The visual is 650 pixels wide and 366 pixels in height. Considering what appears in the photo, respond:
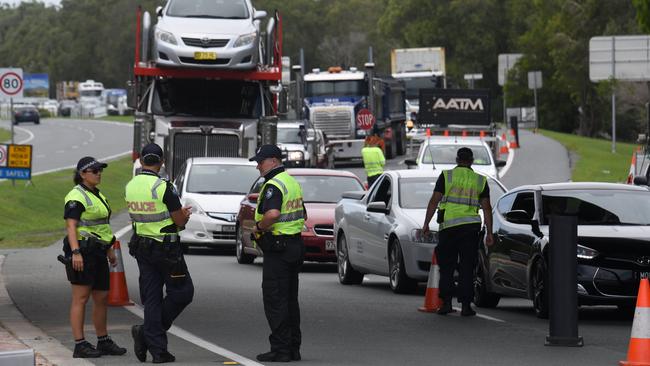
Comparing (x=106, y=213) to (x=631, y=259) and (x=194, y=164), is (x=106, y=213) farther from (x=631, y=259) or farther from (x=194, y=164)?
(x=194, y=164)

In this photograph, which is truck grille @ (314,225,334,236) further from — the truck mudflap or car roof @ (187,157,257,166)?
the truck mudflap

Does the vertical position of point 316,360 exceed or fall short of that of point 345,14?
it falls short

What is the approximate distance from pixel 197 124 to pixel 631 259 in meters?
18.6

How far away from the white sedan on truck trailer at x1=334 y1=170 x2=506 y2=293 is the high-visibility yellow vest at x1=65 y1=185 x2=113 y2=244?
625cm

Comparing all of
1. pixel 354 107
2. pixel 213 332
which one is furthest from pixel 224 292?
pixel 354 107

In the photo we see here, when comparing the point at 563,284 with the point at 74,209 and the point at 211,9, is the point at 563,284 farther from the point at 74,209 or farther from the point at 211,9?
the point at 211,9

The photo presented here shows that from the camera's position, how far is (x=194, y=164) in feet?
92.3

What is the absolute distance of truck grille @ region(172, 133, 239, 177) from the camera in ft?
108

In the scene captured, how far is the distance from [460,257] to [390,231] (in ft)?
8.48

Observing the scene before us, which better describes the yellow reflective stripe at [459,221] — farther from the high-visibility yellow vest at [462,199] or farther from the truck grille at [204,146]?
the truck grille at [204,146]

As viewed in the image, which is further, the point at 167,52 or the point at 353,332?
the point at 167,52

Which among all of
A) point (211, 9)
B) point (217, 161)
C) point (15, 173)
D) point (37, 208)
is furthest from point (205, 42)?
point (37, 208)

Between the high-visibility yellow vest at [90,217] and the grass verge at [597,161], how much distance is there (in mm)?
33634

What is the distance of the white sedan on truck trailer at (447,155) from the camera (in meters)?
34.2
